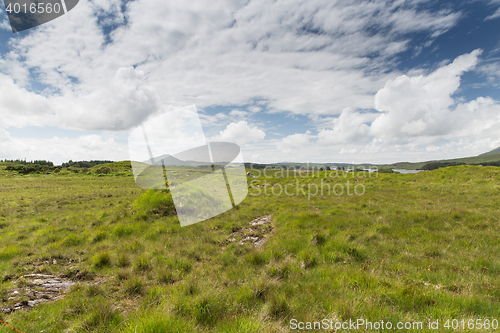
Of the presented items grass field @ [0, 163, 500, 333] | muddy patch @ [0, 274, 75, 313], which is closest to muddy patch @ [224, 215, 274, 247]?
grass field @ [0, 163, 500, 333]

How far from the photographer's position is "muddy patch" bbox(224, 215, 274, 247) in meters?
10.1

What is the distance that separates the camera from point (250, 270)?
650cm

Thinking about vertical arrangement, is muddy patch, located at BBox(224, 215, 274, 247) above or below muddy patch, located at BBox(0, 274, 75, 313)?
below

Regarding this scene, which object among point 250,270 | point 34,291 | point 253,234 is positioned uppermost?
point 34,291

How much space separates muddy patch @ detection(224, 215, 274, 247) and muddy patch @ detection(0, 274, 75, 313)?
603 cm

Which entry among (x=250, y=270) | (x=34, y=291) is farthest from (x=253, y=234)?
(x=34, y=291)

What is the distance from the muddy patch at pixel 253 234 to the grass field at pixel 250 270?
0.57 feet

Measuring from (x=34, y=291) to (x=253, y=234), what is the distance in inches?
326

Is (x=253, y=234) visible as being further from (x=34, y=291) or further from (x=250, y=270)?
(x=34, y=291)

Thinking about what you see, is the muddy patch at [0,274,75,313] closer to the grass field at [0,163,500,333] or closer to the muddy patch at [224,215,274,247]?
the grass field at [0,163,500,333]

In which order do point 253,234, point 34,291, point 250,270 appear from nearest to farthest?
point 34,291 → point 250,270 → point 253,234

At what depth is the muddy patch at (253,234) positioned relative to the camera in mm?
10106

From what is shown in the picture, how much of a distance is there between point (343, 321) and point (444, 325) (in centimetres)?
156

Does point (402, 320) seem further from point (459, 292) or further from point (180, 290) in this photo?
point (180, 290)
